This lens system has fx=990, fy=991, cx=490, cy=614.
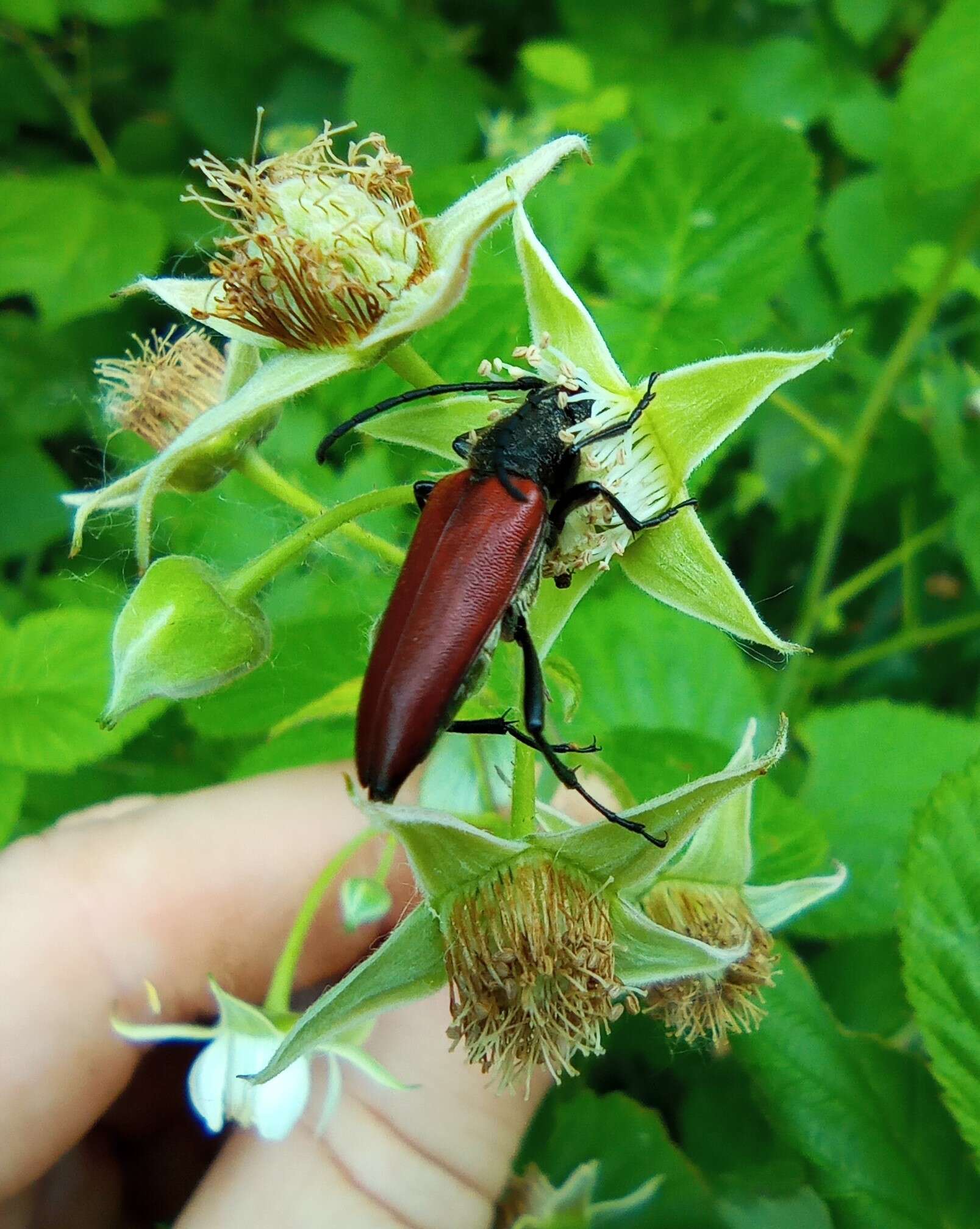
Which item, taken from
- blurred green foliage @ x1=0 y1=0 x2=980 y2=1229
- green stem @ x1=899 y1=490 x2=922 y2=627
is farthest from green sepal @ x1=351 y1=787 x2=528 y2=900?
green stem @ x1=899 y1=490 x2=922 y2=627

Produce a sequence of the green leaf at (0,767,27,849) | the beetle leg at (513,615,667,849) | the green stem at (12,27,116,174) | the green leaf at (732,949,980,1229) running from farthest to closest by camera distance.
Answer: the green stem at (12,27,116,174) < the green leaf at (0,767,27,849) < the green leaf at (732,949,980,1229) < the beetle leg at (513,615,667,849)

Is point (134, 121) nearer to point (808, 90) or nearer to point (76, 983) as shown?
point (808, 90)

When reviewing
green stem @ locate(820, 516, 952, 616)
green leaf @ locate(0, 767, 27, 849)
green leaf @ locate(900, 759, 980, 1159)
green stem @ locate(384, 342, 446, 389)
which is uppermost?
green stem @ locate(384, 342, 446, 389)

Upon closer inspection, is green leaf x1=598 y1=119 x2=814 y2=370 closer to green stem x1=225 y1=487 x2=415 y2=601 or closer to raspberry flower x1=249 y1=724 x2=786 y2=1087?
green stem x1=225 y1=487 x2=415 y2=601

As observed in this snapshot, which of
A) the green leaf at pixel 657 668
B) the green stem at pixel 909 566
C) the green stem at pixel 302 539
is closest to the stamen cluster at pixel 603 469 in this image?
the green stem at pixel 302 539

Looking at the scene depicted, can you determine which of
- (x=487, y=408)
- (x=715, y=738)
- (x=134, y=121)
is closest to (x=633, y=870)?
(x=487, y=408)

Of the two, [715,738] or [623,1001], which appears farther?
[715,738]

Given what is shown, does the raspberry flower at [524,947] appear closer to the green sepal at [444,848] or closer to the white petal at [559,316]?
the green sepal at [444,848]
